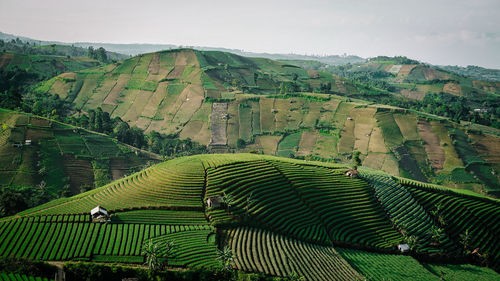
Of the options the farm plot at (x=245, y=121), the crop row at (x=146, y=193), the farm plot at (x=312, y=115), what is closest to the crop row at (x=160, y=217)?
the crop row at (x=146, y=193)

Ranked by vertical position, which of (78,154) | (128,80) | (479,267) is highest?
(128,80)

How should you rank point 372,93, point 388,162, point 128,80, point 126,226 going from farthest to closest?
1. point 372,93
2. point 128,80
3. point 388,162
4. point 126,226

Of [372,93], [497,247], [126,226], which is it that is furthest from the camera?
[372,93]

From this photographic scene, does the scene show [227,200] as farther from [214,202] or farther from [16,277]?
[16,277]

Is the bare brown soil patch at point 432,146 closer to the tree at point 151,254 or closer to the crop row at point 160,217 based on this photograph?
the crop row at point 160,217

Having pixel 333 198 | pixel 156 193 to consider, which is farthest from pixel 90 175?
pixel 333 198

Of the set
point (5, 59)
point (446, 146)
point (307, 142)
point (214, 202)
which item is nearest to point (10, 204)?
point (214, 202)

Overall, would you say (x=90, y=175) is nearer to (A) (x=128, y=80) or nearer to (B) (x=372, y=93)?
(A) (x=128, y=80)
